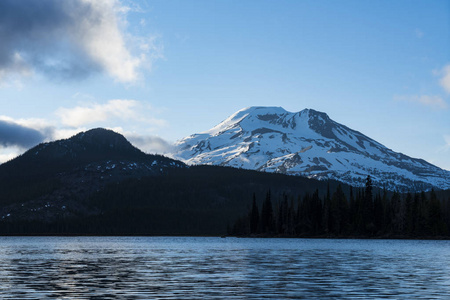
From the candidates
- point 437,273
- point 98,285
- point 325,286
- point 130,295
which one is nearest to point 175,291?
point 130,295

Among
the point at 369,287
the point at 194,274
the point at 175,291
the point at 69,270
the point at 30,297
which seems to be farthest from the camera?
the point at 69,270

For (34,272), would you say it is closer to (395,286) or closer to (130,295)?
→ (130,295)

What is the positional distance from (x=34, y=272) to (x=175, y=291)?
25.3 metres

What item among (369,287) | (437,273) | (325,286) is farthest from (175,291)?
(437,273)

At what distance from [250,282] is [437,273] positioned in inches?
895

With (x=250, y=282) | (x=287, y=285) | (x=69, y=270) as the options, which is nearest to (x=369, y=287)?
(x=287, y=285)

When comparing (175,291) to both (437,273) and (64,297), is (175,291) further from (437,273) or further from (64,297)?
(437,273)

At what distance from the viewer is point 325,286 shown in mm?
51062

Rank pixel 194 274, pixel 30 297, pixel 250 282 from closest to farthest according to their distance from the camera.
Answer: pixel 30 297, pixel 250 282, pixel 194 274

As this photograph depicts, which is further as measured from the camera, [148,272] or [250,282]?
[148,272]

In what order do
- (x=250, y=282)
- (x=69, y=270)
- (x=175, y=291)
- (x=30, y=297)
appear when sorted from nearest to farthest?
(x=30, y=297) < (x=175, y=291) < (x=250, y=282) < (x=69, y=270)

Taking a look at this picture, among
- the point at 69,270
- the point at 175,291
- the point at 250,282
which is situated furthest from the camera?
the point at 69,270

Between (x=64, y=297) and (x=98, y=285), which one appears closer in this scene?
(x=64, y=297)

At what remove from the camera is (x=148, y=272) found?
65.8 metres
